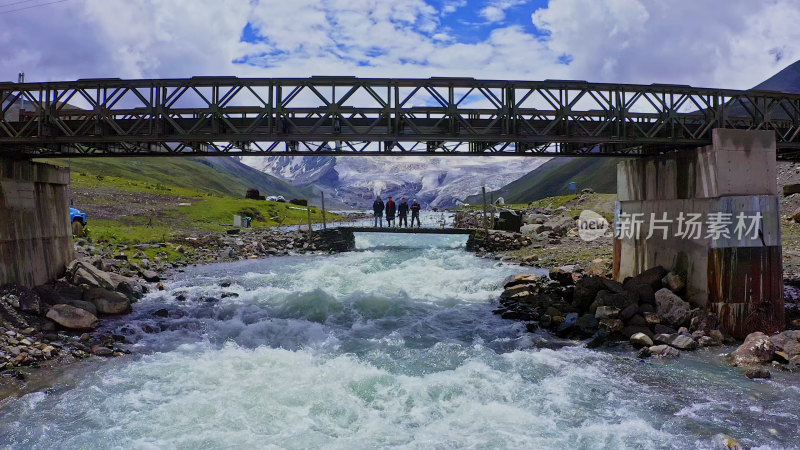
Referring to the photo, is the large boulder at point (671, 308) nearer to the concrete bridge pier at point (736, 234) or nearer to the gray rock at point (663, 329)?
the gray rock at point (663, 329)

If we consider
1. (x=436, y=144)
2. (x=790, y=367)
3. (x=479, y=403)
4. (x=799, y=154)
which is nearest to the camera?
(x=479, y=403)

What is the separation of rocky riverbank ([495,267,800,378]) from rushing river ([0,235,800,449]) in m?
0.87

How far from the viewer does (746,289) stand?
19.7 m

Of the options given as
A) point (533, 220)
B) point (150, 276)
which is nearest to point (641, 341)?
point (150, 276)

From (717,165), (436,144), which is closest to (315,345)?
(436,144)

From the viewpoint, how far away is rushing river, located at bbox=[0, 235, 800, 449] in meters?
11.5

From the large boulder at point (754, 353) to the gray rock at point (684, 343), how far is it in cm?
117

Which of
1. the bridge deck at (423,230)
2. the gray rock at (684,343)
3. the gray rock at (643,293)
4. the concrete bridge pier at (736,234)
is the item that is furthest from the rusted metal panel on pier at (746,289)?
the bridge deck at (423,230)

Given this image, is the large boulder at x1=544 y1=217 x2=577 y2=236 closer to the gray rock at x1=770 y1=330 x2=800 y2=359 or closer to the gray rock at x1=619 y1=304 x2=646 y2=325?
the gray rock at x1=619 y1=304 x2=646 y2=325

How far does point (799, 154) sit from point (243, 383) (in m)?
29.7

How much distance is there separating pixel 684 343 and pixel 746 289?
4319 mm

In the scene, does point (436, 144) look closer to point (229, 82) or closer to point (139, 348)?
point (229, 82)

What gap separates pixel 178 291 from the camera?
27.2 m

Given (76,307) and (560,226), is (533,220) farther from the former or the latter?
(76,307)
